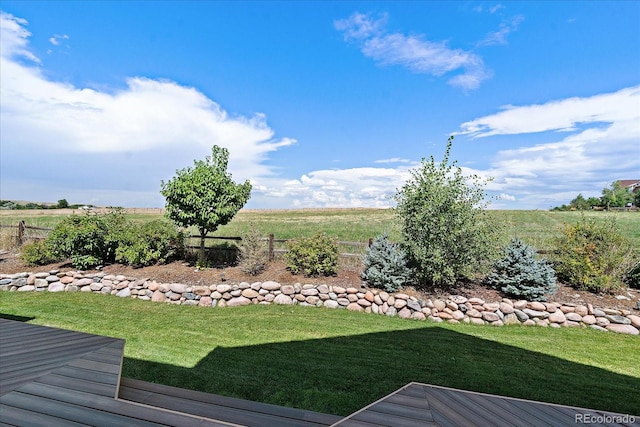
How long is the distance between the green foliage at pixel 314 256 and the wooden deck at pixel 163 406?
5281mm

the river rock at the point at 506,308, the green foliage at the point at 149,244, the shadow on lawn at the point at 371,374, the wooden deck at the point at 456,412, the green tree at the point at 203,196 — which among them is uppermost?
the green tree at the point at 203,196

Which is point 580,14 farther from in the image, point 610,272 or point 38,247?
point 38,247

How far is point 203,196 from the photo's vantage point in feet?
27.9

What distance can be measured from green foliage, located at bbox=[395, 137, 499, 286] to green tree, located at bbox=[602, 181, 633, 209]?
63.2 metres

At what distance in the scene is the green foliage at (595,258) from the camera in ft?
23.5

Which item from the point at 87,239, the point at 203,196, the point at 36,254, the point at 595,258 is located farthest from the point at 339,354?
the point at 36,254

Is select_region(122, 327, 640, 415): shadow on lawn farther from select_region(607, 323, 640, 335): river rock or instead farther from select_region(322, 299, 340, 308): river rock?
select_region(607, 323, 640, 335): river rock

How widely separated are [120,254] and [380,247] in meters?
7.60

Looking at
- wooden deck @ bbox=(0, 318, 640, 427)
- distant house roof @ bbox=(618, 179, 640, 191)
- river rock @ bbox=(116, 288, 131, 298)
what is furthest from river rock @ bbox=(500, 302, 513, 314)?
distant house roof @ bbox=(618, 179, 640, 191)

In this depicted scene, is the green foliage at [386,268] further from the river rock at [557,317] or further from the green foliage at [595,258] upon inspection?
the green foliage at [595,258]

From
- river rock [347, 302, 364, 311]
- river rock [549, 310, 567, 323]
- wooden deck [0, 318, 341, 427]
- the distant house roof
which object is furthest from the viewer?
the distant house roof

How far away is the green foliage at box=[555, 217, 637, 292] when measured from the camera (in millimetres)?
7164

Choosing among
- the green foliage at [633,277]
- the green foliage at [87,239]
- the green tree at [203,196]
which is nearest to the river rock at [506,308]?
the green foliage at [633,277]

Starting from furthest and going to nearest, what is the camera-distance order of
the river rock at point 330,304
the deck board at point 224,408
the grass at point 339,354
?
the river rock at point 330,304 → the grass at point 339,354 → the deck board at point 224,408
